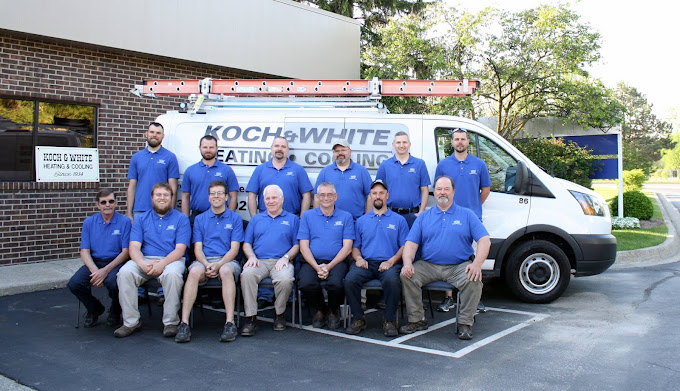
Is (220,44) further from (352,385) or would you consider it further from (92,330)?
(352,385)

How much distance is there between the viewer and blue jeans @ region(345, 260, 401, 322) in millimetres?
5527

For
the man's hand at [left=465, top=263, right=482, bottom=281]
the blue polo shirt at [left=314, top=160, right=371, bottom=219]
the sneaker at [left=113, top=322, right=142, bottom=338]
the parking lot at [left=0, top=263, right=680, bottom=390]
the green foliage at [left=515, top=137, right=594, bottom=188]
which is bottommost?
the parking lot at [left=0, top=263, right=680, bottom=390]

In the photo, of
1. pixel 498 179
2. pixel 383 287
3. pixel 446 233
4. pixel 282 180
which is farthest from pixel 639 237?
pixel 282 180

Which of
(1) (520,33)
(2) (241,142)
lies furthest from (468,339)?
(1) (520,33)

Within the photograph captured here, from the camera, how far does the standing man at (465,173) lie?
6.27 m

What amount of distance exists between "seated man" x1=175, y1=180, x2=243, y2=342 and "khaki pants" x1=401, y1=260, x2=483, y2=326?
1664 mm

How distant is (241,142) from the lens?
691 centimetres

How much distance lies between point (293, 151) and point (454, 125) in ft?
6.20

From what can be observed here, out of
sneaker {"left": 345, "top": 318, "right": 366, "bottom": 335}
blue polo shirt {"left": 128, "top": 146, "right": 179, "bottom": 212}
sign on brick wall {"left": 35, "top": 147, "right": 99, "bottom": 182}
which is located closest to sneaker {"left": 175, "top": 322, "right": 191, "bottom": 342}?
sneaker {"left": 345, "top": 318, "right": 366, "bottom": 335}

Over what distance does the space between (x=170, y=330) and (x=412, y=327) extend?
228 cm

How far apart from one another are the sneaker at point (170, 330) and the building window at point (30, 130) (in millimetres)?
4898

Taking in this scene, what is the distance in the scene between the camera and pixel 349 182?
20.5 ft

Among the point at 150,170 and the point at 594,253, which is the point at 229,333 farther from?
the point at 594,253

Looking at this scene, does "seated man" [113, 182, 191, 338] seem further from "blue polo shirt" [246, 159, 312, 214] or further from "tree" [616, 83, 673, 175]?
"tree" [616, 83, 673, 175]
